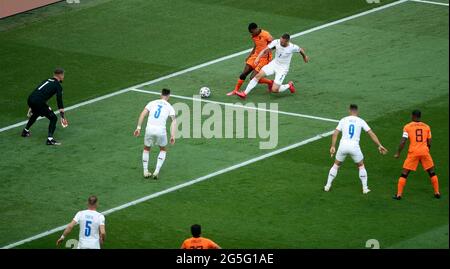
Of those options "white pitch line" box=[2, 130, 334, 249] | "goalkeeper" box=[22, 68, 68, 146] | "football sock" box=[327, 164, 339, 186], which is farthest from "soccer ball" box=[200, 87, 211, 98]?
"football sock" box=[327, 164, 339, 186]

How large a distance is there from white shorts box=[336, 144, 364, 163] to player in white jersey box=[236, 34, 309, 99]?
591 cm

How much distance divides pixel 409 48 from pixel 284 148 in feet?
25.2

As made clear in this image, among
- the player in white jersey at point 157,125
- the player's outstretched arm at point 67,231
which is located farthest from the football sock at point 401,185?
the player's outstretched arm at point 67,231

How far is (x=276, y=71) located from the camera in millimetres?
33344

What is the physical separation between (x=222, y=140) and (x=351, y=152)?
4.65 m

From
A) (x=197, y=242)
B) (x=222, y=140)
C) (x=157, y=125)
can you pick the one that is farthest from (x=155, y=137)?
(x=197, y=242)

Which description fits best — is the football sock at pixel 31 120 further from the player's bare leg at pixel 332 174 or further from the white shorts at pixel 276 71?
the player's bare leg at pixel 332 174

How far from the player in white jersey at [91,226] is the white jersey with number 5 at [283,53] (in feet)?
34.8

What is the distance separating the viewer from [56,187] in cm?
2858

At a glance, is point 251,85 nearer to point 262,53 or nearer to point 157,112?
point 262,53

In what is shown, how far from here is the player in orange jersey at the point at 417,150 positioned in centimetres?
2697

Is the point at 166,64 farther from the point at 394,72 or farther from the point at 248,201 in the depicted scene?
the point at 248,201

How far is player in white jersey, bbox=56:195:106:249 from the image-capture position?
23812mm
